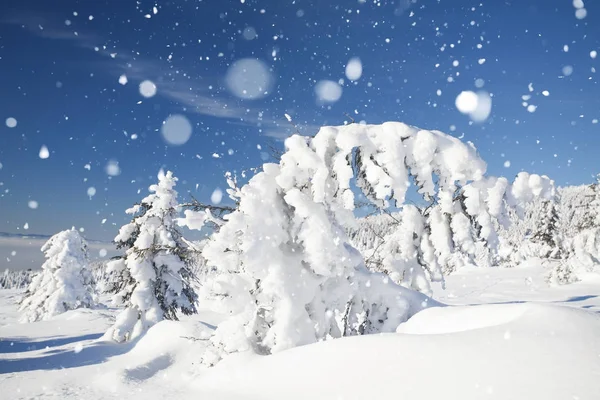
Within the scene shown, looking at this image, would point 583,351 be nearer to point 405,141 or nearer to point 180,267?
point 405,141

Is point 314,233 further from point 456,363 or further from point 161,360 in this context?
point 161,360

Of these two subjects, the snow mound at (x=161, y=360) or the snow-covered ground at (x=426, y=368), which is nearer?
the snow-covered ground at (x=426, y=368)

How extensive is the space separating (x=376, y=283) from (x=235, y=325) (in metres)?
2.68

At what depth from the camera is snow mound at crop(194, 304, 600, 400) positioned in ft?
9.96

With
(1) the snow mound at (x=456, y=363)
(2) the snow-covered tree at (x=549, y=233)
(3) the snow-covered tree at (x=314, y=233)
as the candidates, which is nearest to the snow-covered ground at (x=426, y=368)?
(1) the snow mound at (x=456, y=363)

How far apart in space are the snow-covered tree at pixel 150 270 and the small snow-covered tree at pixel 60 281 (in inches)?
590

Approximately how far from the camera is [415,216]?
10.5 m

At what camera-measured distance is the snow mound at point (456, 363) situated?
3037 mm

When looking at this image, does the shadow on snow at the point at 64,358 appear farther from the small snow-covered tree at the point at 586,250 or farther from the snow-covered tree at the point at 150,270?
the small snow-covered tree at the point at 586,250

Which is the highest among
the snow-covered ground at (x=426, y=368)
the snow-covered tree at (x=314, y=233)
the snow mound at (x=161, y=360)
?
the snow-covered tree at (x=314, y=233)

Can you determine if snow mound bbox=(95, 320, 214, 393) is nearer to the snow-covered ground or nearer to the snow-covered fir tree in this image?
the snow-covered ground

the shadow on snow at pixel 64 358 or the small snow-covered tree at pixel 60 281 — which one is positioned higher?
the small snow-covered tree at pixel 60 281

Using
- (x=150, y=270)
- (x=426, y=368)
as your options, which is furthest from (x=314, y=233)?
(x=150, y=270)

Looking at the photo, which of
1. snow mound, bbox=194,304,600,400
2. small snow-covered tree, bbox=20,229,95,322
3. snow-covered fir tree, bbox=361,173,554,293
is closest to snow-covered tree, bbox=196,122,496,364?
snow-covered fir tree, bbox=361,173,554,293
